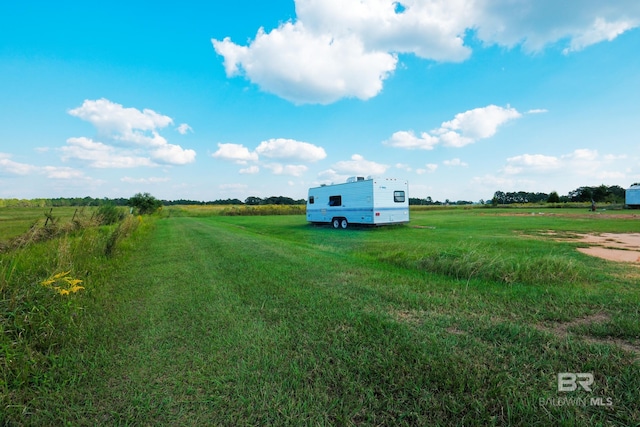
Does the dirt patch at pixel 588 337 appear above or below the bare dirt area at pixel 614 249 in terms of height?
above

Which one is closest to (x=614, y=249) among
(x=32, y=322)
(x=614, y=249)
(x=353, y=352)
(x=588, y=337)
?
(x=614, y=249)

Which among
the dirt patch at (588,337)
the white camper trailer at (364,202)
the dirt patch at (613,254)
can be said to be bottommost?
the dirt patch at (613,254)

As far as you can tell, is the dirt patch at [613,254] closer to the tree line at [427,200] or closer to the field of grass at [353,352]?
the field of grass at [353,352]

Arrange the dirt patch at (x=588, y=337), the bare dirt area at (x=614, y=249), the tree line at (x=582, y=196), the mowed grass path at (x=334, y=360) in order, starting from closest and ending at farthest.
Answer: the mowed grass path at (x=334, y=360), the dirt patch at (x=588, y=337), the bare dirt area at (x=614, y=249), the tree line at (x=582, y=196)

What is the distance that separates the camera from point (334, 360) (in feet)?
8.73

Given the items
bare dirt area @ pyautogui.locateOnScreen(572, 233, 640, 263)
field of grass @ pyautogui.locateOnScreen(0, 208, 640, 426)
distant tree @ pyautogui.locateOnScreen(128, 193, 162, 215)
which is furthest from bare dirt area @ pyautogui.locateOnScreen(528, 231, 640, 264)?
distant tree @ pyautogui.locateOnScreen(128, 193, 162, 215)

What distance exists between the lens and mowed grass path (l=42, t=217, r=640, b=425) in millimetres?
2059

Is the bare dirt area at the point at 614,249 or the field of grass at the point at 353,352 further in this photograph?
Result: the bare dirt area at the point at 614,249

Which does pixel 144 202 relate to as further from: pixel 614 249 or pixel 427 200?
pixel 427 200

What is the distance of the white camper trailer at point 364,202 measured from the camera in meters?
16.8

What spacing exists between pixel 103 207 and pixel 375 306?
60.5ft

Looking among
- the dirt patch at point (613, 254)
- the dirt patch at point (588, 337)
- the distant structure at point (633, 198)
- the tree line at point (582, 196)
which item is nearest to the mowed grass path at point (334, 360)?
the dirt patch at point (588, 337)

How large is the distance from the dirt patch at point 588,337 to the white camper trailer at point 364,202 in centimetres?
1312

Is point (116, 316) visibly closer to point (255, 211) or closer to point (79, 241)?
point (79, 241)
